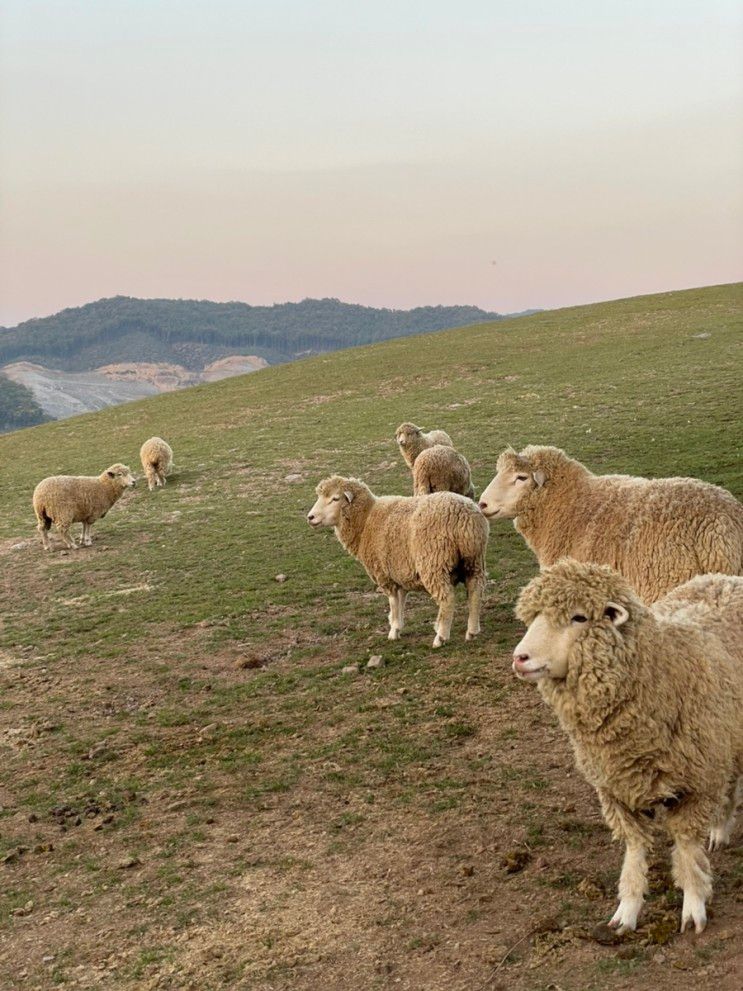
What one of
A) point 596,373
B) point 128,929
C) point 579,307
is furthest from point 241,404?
point 128,929

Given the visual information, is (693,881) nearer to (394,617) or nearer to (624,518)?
(624,518)

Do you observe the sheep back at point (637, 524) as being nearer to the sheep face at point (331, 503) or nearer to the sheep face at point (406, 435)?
the sheep face at point (331, 503)

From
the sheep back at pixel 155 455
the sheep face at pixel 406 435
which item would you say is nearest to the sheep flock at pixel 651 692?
the sheep face at pixel 406 435

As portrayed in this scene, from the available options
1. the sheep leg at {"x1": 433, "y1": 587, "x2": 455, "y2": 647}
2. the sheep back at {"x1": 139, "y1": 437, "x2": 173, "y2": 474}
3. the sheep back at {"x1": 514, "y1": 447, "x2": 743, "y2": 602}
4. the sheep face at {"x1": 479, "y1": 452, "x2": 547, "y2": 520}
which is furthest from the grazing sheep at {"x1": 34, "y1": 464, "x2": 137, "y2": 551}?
the sheep back at {"x1": 514, "y1": 447, "x2": 743, "y2": 602}

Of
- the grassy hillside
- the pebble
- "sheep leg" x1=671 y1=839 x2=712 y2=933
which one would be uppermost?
"sheep leg" x1=671 y1=839 x2=712 y2=933

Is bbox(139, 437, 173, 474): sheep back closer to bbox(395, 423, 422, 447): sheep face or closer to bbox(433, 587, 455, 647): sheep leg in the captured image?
bbox(395, 423, 422, 447): sheep face

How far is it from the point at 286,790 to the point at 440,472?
353 inches

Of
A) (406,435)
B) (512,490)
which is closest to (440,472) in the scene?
(406,435)

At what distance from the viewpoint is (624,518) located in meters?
7.65

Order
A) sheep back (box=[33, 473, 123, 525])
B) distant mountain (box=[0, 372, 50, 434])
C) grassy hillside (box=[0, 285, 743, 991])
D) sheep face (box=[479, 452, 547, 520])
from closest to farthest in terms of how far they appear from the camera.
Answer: grassy hillside (box=[0, 285, 743, 991]) < sheep face (box=[479, 452, 547, 520]) < sheep back (box=[33, 473, 123, 525]) < distant mountain (box=[0, 372, 50, 434])

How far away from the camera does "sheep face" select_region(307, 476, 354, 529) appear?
35.3ft

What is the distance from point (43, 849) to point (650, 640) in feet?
15.5

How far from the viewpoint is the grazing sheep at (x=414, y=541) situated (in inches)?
380

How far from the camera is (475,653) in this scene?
917cm
